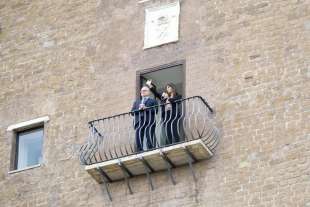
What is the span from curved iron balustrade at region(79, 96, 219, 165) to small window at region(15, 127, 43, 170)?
132cm

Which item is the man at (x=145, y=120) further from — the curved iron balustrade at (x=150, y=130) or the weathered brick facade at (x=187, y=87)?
the weathered brick facade at (x=187, y=87)

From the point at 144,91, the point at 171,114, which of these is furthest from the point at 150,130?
the point at 144,91

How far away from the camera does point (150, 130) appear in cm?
2589

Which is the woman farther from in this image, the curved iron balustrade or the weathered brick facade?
the weathered brick facade

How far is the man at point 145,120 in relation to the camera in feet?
84.8

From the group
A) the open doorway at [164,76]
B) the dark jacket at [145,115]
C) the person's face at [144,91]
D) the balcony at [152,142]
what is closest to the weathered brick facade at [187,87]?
the open doorway at [164,76]

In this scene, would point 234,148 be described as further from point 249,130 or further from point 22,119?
point 22,119

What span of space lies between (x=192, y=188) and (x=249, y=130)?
151cm

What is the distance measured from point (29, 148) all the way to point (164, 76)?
A: 324 centimetres

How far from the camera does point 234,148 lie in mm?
25328

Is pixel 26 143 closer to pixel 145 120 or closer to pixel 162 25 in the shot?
pixel 145 120

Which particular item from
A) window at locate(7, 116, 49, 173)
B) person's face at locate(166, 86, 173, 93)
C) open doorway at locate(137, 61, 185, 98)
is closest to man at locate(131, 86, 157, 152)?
person's face at locate(166, 86, 173, 93)

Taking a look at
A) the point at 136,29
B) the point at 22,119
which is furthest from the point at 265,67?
the point at 22,119

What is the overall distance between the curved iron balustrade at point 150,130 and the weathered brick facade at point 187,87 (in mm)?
291
